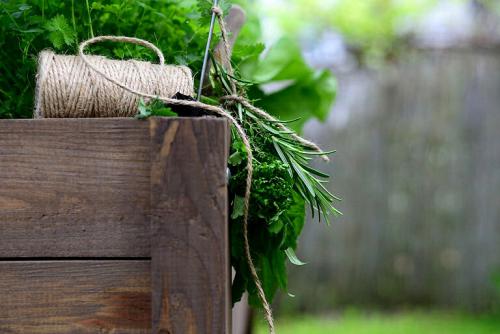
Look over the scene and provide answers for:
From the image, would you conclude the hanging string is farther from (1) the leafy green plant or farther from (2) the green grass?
(2) the green grass

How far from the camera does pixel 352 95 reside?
6.07m

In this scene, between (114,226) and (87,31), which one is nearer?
(114,226)

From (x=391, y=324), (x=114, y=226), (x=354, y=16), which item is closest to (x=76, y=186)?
(x=114, y=226)

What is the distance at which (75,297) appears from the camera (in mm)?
862

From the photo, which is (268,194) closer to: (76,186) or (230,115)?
(230,115)

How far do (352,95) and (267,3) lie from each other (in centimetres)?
370

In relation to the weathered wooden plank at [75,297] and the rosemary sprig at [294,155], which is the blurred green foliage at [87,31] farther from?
the weathered wooden plank at [75,297]

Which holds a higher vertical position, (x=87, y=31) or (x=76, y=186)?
(x=87, y=31)

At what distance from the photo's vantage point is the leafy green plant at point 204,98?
929 millimetres

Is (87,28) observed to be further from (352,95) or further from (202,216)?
(352,95)

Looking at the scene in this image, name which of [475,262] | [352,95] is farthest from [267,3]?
[475,262]

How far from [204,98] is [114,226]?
0.98ft

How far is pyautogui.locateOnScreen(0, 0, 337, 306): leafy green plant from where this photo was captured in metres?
0.93

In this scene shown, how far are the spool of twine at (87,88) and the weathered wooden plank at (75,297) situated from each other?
0.22m
